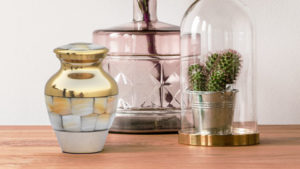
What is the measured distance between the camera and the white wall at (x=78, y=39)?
4.73 ft

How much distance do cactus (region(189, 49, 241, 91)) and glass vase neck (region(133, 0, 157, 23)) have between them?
0.23m

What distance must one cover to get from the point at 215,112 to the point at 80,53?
277 millimetres

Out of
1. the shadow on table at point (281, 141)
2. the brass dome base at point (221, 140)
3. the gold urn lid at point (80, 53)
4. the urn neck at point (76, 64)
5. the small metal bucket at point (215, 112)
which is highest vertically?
the gold urn lid at point (80, 53)

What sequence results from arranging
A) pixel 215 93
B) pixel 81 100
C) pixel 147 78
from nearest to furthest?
1. pixel 81 100
2. pixel 215 93
3. pixel 147 78

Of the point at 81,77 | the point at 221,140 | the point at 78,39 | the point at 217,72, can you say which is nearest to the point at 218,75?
the point at 217,72

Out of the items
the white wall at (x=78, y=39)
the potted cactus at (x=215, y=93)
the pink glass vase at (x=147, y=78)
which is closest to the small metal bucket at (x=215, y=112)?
the potted cactus at (x=215, y=93)

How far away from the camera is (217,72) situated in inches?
39.9

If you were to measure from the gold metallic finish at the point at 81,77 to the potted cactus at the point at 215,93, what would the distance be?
0.18 metres

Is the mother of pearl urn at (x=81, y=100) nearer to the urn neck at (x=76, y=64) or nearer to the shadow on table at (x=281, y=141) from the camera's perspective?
the urn neck at (x=76, y=64)

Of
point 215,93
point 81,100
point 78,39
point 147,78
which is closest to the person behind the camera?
point 81,100

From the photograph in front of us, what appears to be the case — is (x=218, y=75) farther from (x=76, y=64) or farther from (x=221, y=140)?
(x=76, y=64)

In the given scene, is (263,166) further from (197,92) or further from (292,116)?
(292,116)

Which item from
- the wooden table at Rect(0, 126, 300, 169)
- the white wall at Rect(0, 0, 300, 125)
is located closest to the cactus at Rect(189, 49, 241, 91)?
the wooden table at Rect(0, 126, 300, 169)

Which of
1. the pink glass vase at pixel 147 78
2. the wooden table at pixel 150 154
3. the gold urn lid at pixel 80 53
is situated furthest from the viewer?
the pink glass vase at pixel 147 78
